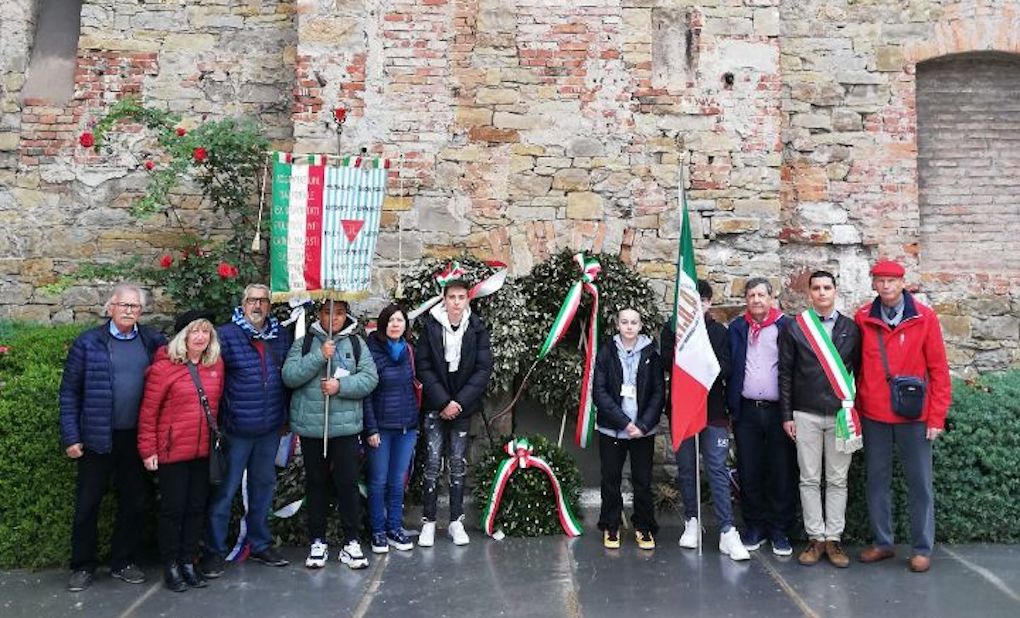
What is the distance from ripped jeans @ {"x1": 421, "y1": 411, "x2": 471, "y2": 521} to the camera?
17.4 ft

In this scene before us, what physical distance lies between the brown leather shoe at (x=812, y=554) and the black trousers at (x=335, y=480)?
288cm

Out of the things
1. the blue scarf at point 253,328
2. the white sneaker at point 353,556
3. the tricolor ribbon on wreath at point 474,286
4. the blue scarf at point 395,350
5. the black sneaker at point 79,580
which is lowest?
the black sneaker at point 79,580

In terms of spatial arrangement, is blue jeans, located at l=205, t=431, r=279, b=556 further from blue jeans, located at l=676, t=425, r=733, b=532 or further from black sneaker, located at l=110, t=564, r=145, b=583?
blue jeans, located at l=676, t=425, r=733, b=532

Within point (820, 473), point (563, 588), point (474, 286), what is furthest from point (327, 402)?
point (820, 473)

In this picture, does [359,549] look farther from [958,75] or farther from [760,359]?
[958,75]

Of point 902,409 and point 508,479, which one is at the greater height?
point 902,409

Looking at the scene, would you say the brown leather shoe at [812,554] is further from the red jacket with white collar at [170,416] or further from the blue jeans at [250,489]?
the red jacket with white collar at [170,416]

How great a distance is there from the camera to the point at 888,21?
6.99m

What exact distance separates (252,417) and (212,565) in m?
0.94

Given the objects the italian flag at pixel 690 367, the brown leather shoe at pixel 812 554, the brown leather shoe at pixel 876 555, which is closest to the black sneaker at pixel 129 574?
the italian flag at pixel 690 367

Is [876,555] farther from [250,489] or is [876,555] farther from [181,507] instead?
[181,507]

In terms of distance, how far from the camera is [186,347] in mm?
4520

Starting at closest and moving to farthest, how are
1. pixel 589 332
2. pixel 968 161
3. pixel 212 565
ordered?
pixel 212 565 → pixel 589 332 → pixel 968 161

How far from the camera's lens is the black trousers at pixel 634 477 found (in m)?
5.28
